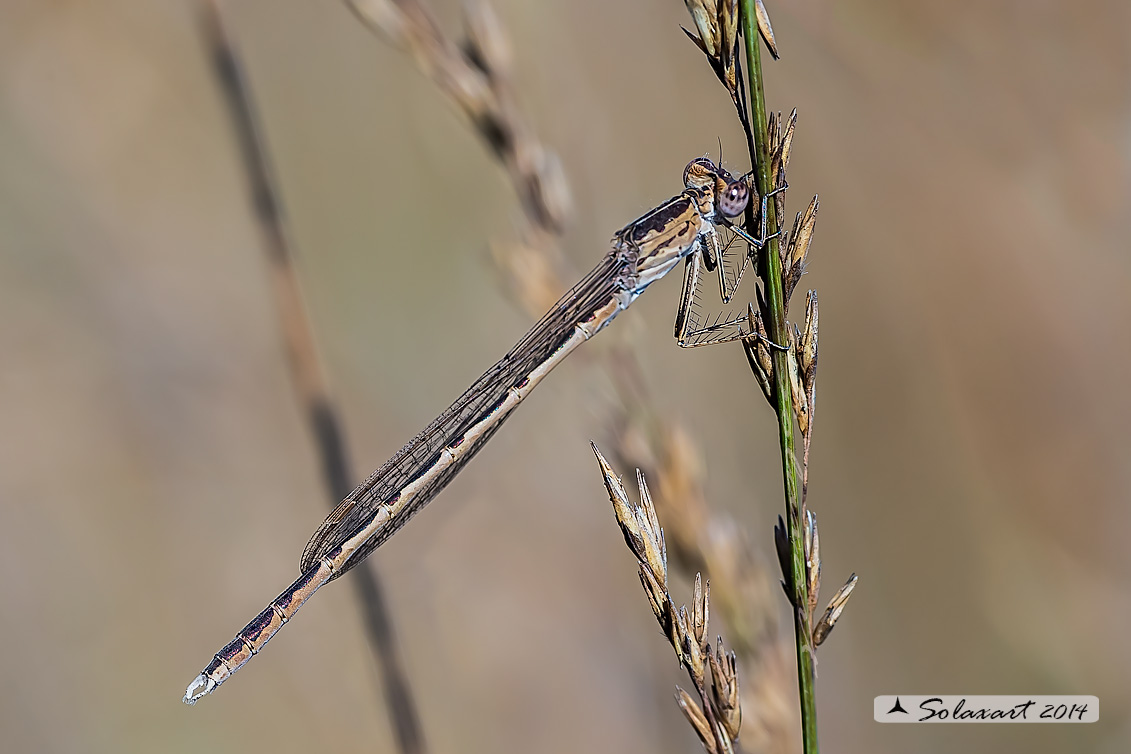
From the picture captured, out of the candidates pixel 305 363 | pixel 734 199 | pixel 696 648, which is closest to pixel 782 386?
pixel 696 648

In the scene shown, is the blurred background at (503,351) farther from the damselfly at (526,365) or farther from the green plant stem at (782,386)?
the green plant stem at (782,386)

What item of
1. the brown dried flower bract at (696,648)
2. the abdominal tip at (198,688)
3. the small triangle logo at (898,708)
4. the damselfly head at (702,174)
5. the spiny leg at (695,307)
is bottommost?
the small triangle logo at (898,708)

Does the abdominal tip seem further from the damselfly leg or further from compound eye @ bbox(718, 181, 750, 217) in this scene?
compound eye @ bbox(718, 181, 750, 217)

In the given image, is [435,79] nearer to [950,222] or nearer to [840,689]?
[950,222]

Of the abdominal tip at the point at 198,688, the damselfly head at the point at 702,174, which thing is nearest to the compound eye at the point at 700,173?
the damselfly head at the point at 702,174

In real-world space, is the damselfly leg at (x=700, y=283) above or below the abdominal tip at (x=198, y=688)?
above

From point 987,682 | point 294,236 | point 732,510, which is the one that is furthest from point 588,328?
point 987,682

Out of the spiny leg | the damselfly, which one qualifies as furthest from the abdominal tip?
the spiny leg
